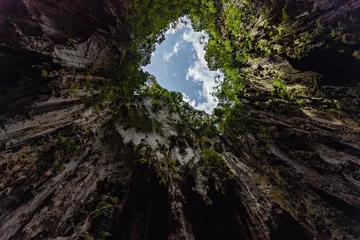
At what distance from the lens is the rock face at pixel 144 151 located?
307 inches

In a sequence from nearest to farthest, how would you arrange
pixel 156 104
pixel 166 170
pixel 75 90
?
pixel 166 170
pixel 75 90
pixel 156 104

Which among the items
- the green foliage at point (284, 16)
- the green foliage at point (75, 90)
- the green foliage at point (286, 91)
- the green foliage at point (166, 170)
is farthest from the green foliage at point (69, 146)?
the green foliage at point (284, 16)

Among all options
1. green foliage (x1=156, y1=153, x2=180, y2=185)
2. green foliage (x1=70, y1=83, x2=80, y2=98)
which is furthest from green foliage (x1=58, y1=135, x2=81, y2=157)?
green foliage (x1=156, y1=153, x2=180, y2=185)

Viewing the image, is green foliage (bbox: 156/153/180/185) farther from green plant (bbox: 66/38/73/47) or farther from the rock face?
green plant (bbox: 66/38/73/47)

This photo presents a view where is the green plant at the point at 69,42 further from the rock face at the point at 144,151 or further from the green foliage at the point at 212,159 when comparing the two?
the green foliage at the point at 212,159

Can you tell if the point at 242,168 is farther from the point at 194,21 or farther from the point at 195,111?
the point at 194,21

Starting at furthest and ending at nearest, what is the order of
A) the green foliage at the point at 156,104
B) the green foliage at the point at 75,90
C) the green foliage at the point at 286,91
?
the green foliage at the point at 156,104, the green foliage at the point at 286,91, the green foliage at the point at 75,90

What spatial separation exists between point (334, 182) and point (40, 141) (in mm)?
12248

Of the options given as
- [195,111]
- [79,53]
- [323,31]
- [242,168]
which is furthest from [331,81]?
[79,53]

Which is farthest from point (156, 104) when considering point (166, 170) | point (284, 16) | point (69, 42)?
point (284, 16)

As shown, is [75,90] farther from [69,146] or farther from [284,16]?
[284,16]

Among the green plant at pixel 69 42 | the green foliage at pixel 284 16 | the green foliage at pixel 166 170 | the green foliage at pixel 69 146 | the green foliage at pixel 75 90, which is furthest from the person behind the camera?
the green foliage at pixel 284 16

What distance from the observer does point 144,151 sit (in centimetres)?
1103

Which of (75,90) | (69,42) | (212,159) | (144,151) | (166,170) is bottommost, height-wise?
(166,170)
